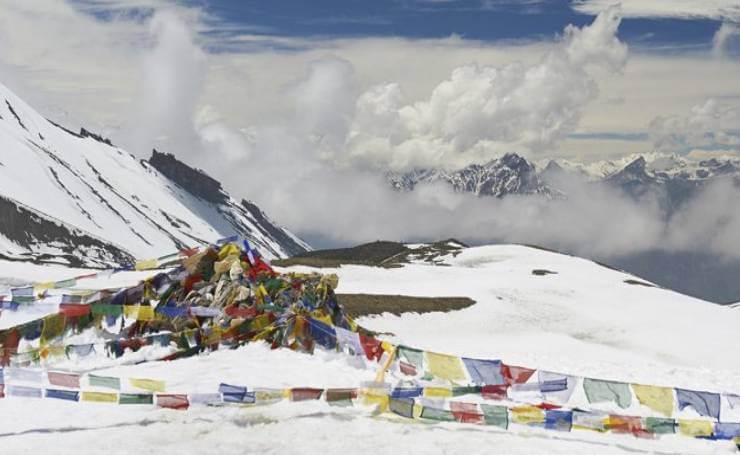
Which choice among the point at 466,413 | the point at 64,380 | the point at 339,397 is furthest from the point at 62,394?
the point at 466,413

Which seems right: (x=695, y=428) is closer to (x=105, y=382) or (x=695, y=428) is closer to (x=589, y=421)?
(x=589, y=421)

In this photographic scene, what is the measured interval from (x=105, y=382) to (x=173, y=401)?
2.42 m

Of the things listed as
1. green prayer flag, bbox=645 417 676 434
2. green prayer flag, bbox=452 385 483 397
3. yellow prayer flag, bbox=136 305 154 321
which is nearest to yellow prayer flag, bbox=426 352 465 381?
green prayer flag, bbox=452 385 483 397

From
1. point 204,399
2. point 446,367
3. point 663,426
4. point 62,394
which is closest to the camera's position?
point 663,426

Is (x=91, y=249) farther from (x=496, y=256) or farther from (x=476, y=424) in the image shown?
(x=476, y=424)

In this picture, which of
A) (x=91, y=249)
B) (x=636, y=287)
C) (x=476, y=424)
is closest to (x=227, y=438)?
(x=476, y=424)

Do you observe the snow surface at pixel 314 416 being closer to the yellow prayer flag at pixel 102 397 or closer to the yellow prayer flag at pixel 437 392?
the yellow prayer flag at pixel 102 397

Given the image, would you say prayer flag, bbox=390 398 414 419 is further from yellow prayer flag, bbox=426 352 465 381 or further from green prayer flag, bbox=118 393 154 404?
green prayer flag, bbox=118 393 154 404

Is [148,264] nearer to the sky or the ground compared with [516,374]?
nearer to the sky

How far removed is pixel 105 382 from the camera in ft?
52.6

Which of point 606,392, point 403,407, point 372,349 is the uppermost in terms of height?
point 372,349

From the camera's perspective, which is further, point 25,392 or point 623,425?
point 25,392

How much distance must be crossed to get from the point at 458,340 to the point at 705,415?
20711 millimetres

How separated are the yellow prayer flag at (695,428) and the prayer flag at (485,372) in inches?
178
